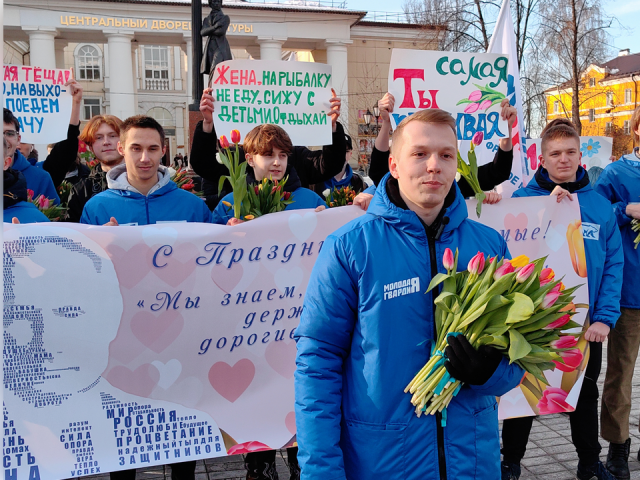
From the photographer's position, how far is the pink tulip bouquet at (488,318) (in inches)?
77.8

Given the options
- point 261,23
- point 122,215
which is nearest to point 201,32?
point 122,215

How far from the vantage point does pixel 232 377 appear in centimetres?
339

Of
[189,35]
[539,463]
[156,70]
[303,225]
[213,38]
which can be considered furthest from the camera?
[156,70]

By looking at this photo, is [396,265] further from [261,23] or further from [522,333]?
[261,23]

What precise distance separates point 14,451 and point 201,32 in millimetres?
11646

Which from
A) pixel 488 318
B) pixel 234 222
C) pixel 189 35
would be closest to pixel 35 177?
pixel 234 222

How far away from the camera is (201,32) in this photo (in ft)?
43.4

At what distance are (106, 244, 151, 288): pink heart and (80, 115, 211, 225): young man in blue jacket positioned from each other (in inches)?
15.0

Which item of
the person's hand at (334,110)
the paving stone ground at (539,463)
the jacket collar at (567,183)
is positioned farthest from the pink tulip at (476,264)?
the person's hand at (334,110)

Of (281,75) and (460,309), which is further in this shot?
(281,75)

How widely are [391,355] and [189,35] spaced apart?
1612 inches

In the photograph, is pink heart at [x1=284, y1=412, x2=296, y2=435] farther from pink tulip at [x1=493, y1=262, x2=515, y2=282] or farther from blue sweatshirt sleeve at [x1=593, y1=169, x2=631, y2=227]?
blue sweatshirt sleeve at [x1=593, y1=169, x2=631, y2=227]

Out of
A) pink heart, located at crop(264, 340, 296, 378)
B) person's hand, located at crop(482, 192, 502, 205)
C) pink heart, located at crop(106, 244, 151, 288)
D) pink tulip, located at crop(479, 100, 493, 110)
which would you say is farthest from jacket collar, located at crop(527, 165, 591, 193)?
pink heart, located at crop(106, 244, 151, 288)

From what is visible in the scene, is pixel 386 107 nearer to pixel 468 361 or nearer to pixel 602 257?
pixel 602 257
